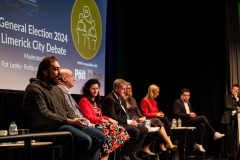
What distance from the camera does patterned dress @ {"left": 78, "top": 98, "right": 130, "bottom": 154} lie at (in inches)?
196

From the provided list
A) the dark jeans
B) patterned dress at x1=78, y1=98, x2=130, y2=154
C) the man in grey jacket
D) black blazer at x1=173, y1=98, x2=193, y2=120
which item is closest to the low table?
the man in grey jacket

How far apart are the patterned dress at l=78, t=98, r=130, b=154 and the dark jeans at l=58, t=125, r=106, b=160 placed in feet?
2.33

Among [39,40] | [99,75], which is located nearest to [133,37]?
[99,75]

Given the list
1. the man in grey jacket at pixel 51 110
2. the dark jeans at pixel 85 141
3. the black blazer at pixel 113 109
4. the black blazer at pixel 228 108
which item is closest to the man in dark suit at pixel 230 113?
the black blazer at pixel 228 108

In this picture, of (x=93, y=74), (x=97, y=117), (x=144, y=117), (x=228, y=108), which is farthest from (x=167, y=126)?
(x=97, y=117)

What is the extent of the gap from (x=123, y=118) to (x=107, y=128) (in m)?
0.76

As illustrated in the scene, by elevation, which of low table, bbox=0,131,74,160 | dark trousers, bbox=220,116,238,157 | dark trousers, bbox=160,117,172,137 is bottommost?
dark trousers, bbox=220,116,238,157

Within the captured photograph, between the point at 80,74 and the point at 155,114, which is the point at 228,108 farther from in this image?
the point at 80,74

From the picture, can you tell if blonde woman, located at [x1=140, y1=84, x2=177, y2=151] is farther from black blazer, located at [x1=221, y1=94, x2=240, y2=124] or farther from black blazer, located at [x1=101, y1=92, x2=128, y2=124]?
black blazer, located at [x1=221, y1=94, x2=240, y2=124]

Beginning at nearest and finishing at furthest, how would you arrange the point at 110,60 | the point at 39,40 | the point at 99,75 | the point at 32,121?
the point at 32,121 < the point at 39,40 < the point at 99,75 < the point at 110,60

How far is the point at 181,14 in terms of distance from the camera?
8906 millimetres

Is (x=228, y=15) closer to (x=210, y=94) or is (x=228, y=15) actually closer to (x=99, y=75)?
(x=210, y=94)

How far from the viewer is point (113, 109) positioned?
569 centimetres

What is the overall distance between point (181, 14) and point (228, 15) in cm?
96
